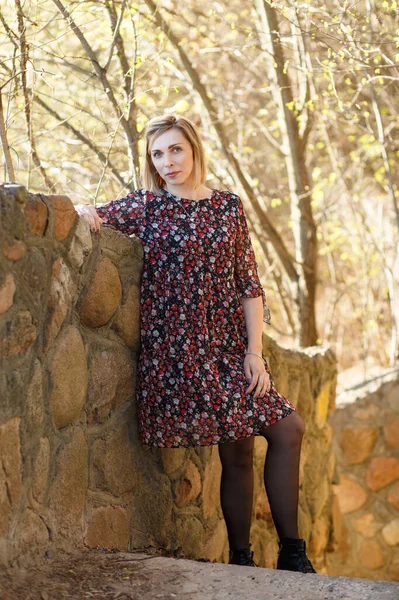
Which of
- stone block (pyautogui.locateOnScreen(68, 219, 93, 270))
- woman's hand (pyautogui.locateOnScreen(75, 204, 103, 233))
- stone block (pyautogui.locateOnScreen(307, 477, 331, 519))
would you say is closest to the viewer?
stone block (pyautogui.locateOnScreen(68, 219, 93, 270))

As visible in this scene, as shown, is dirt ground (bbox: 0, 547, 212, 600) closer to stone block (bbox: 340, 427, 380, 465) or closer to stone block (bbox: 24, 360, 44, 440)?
stone block (bbox: 24, 360, 44, 440)

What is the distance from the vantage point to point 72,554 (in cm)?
221

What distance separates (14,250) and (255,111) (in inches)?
220

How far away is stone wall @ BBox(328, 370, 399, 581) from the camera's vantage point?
570 cm

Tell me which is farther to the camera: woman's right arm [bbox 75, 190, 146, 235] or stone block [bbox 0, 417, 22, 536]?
woman's right arm [bbox 75, 190, 146, 235]

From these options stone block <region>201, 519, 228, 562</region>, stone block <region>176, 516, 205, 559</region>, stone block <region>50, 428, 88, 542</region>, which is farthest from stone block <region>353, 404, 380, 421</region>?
stone block <region>50, 428, 88, 542</region>

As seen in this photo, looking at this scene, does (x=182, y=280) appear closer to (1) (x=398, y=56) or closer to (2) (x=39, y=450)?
(2) (x=39, y=450)

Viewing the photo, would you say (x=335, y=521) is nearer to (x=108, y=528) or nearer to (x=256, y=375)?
(x=256, y=375)

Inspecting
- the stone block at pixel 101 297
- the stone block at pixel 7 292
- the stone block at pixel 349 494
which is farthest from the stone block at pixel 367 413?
the stone block at pixel 7 292

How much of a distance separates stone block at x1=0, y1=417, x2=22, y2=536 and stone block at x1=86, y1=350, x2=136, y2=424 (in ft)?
1.39

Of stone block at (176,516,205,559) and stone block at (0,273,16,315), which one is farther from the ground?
stone block at (0,273,16,315)

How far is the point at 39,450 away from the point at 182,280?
714 mm

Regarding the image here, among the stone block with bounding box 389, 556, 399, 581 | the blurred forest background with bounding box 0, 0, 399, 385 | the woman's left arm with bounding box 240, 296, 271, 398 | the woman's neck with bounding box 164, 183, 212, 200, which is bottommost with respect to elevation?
the stone block with bounding box 389, 556, 399, 581

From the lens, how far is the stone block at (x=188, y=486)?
2.90 m
